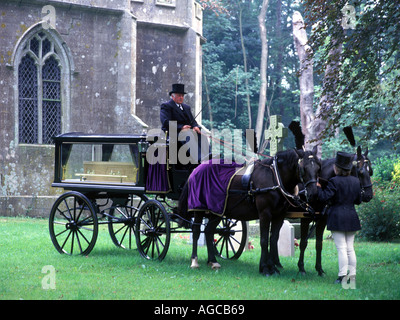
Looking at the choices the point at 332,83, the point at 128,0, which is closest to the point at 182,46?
the point at 128,0

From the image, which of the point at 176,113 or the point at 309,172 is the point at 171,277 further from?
the point at 176,113

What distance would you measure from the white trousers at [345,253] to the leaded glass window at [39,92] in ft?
43.9

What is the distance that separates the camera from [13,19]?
19.3 meters

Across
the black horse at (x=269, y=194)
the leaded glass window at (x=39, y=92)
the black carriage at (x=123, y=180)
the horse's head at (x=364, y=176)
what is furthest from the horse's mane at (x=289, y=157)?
the leaded glass window at (x=39, y=92)

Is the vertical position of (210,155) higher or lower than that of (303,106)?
lower

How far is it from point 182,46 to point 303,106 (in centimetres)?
558

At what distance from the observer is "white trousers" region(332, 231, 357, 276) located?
8.42 m

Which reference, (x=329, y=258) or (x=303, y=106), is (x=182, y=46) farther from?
(x=329, y=258)

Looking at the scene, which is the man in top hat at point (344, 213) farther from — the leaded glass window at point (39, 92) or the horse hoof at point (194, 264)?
the leaded glass window at point (39, 92)

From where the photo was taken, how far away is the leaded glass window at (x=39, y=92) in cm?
1978

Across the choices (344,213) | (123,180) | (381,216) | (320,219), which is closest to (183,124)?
(123,180)

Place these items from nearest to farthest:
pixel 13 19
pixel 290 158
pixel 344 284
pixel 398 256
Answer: pixel 344 284 < pixel 290 158 < pixel 398 256 < pixel 13 19

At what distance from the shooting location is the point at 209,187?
9.91 m

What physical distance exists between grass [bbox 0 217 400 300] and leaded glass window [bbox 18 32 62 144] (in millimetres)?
7352
